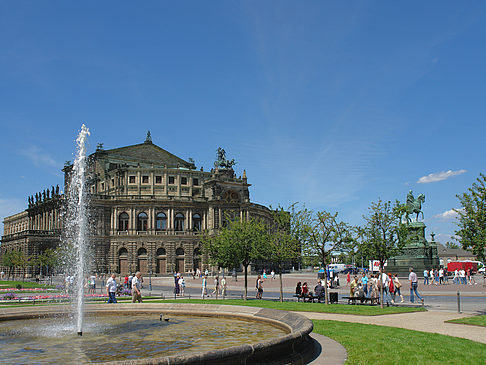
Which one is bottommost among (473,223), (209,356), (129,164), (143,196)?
(209,356)

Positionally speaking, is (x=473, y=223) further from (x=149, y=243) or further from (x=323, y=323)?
(x=149, y=243)

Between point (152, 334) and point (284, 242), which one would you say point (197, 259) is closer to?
point (284, 242)

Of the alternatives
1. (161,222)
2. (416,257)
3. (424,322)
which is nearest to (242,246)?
(424,322)

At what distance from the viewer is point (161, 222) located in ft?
283

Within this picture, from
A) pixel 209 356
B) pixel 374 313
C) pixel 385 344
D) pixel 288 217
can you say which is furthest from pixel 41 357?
pixel 288 217

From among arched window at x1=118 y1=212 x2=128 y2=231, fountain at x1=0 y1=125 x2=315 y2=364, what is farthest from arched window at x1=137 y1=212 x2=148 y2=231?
fountain at x1=0 y1=125 x2=315 y2=364

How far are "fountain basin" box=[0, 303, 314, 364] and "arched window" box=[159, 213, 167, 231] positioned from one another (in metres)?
68.2

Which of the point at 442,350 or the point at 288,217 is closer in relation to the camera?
the point at 442,350

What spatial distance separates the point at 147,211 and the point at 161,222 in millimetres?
3620

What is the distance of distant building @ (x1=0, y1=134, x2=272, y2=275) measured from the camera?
82.5 metres

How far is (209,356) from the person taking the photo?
737 cm

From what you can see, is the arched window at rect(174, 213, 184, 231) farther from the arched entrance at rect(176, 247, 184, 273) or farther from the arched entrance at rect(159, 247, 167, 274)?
the arched entrance at rect(159, 247, 167, 274)

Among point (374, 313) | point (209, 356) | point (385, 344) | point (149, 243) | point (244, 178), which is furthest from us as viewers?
point (244, 178)

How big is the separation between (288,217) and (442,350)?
1877 centimetres
